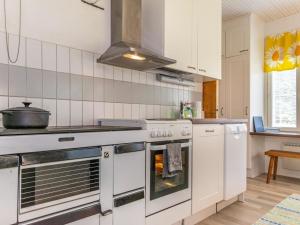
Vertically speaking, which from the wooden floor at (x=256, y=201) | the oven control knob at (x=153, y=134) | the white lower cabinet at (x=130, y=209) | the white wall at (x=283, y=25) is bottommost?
the wooden floor at (x=256, y=201)

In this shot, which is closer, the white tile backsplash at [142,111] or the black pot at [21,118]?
the black pot at [21,118]

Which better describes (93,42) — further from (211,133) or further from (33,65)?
(211,133)

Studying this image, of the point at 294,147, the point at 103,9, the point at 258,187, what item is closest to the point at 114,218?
the point at 103,9

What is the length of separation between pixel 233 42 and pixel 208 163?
259 centimetres

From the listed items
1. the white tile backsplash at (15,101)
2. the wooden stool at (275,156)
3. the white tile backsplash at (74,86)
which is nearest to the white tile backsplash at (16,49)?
the white tile backsplash at (74,86)

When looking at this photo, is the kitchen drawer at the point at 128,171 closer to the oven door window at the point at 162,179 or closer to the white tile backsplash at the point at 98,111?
the oven door window at the point at 162,179

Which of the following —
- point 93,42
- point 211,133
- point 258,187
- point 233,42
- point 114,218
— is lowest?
point 258,187

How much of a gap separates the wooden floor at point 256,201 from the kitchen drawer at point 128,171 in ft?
3.24

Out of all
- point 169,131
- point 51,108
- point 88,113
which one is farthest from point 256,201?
point 51,108

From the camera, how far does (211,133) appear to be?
2164mm

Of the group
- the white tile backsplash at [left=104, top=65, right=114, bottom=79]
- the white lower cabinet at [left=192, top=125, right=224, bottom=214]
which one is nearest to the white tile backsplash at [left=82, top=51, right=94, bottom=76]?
the white tile backsplash at [left=104, top=65, right=114, bottom=79]

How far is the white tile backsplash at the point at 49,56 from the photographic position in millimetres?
1667

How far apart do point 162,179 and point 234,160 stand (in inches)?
42.4

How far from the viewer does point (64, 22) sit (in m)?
1.77
